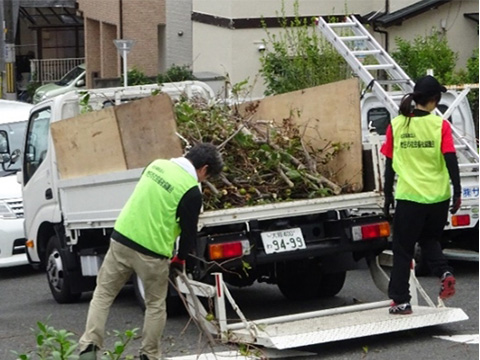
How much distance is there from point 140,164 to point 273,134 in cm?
127

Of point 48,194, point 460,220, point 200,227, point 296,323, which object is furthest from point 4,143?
point 296,323

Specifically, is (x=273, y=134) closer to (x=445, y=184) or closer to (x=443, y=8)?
(x=445, y=184)

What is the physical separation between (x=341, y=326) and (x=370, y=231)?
3.62 feet

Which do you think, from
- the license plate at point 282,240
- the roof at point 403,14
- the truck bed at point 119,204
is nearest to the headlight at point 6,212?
the truck bed at point 119,204

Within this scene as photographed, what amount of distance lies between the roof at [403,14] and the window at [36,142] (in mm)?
14727

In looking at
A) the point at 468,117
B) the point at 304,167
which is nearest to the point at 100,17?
the point at 468,117

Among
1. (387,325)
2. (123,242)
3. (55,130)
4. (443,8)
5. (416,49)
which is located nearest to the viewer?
(123,242)

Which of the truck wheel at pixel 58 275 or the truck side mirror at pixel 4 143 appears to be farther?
the truck side mirror at pixel 4 143

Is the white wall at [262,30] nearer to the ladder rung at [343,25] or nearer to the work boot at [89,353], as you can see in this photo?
the ladder rung at [343,25]

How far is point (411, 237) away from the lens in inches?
356

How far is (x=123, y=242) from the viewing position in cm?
784

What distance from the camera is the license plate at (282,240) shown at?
9.30 m

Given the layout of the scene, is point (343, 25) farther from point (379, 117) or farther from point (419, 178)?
point (419, 178)

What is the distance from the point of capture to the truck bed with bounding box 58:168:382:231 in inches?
361
